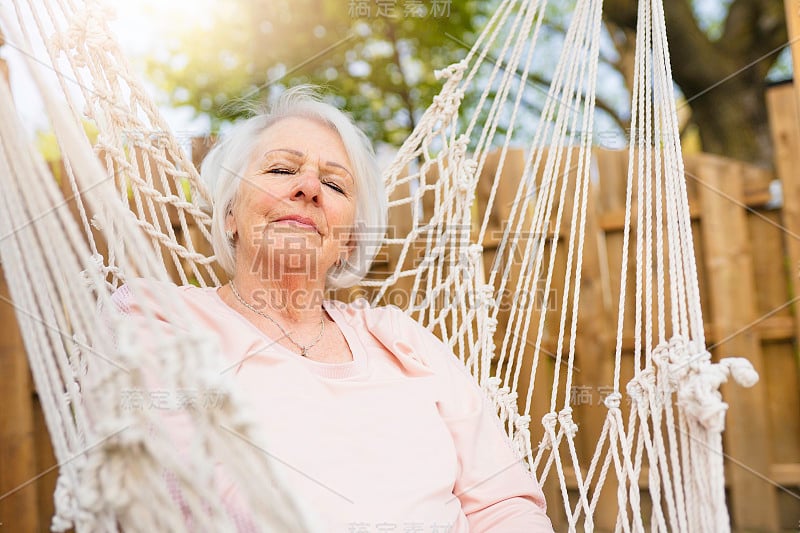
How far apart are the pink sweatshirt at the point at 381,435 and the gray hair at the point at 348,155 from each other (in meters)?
0.17

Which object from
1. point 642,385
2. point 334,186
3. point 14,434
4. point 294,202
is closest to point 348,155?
point 334,186

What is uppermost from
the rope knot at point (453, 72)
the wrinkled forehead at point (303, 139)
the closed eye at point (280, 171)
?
the rope knot at point (453, 72)

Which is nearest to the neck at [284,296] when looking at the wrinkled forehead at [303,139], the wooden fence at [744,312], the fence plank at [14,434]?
the wrinkled forehead at [303,139]

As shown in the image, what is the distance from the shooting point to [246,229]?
45.9 inches

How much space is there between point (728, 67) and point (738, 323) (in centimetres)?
216

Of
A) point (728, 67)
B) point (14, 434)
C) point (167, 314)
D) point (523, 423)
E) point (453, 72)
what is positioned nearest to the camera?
point (167, 314)

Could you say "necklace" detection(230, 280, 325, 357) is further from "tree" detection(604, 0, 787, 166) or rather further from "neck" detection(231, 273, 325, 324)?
"tree" detection(604, 0, 787, 166)

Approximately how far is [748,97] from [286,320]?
351 centimetres

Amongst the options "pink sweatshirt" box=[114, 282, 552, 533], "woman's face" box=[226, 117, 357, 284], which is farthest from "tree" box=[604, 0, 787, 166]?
"pink sweatshirt" box=[114, 282, 552, 533]

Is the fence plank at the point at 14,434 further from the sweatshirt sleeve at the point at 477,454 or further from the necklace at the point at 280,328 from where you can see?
the sweatshirt sleeve at the point at 477,454

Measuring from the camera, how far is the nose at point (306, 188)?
3.84 ft

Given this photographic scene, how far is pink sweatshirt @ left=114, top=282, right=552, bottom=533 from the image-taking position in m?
0.92

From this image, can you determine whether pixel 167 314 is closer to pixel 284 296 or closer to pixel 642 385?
pixel 284 296

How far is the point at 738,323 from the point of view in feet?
7.07
